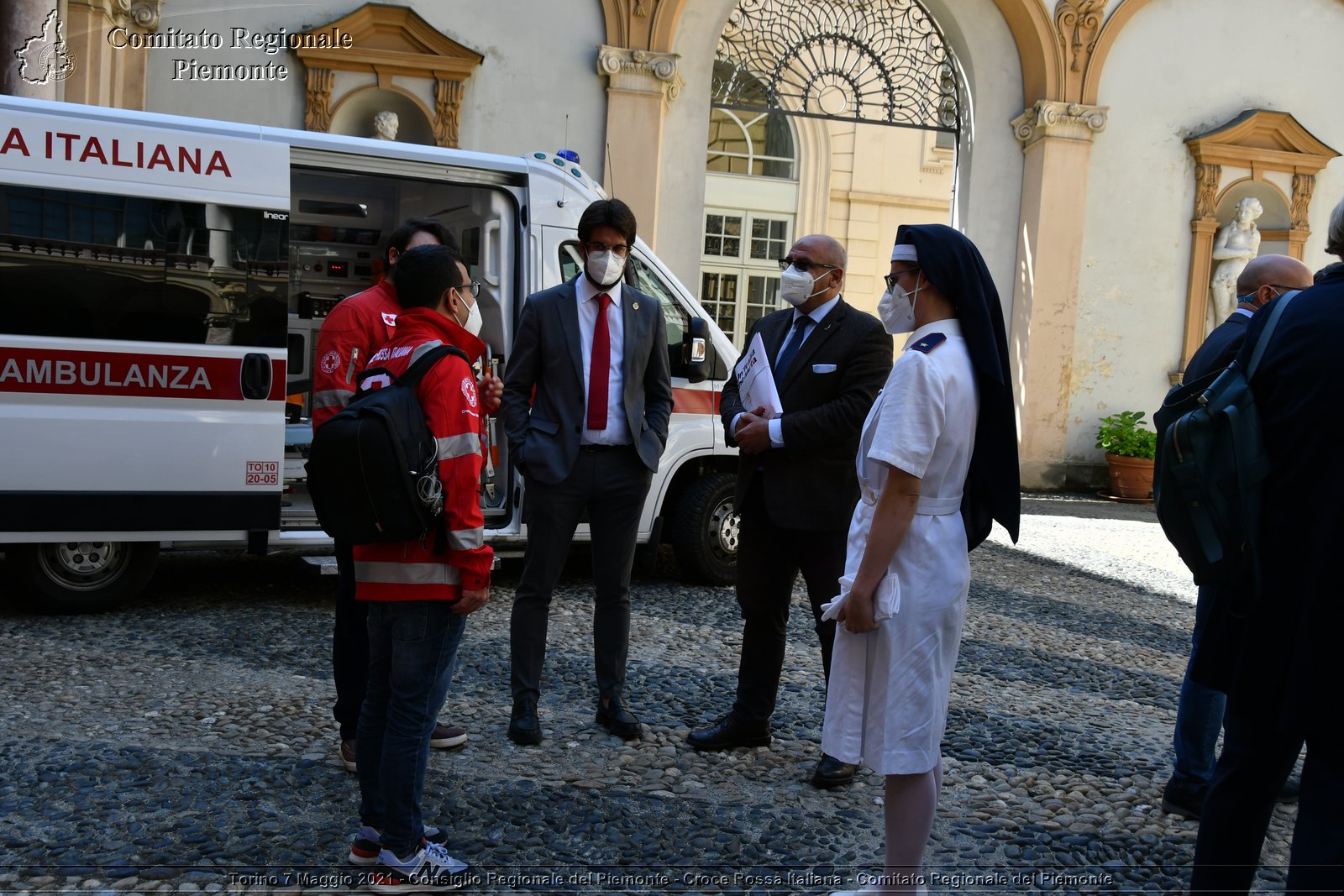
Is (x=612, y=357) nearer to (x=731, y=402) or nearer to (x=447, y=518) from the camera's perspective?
(x=731, y=402)

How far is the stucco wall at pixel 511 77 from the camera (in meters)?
11.7

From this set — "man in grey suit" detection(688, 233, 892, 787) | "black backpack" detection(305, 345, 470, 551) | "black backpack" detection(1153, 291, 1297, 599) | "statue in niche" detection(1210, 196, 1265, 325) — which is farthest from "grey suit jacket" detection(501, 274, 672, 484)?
"statue in niche" detection(1210, 196, 1265, 325)

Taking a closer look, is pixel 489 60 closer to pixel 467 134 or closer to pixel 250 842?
pixel 467 134

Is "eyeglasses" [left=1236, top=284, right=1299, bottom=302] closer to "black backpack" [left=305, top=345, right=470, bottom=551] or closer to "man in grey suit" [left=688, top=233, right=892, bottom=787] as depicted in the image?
"man in grey suit" [left=688, top=233, right=892, bottom=787]

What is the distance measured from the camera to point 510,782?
376 cm

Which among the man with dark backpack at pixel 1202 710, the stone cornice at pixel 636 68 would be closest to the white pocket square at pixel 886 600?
the man with dark backpack at pixel 1202 710

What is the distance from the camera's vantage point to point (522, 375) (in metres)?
4.32

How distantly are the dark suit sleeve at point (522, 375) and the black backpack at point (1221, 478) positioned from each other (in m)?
2.44

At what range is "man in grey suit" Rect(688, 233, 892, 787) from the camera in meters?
3.99

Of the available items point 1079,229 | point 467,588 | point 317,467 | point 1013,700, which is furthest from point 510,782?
point 1079,229

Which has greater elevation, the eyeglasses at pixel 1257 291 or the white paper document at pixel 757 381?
the eyeglasses at pixel 1257 291

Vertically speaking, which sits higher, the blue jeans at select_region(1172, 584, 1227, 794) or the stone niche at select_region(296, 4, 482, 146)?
the stone niche at select_region(296, 4, 482, 146)

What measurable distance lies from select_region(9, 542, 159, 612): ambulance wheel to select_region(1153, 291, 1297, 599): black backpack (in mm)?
5108

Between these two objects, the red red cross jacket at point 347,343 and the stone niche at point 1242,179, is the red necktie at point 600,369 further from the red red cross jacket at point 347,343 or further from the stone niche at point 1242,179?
the stone niche at point 1242,179
